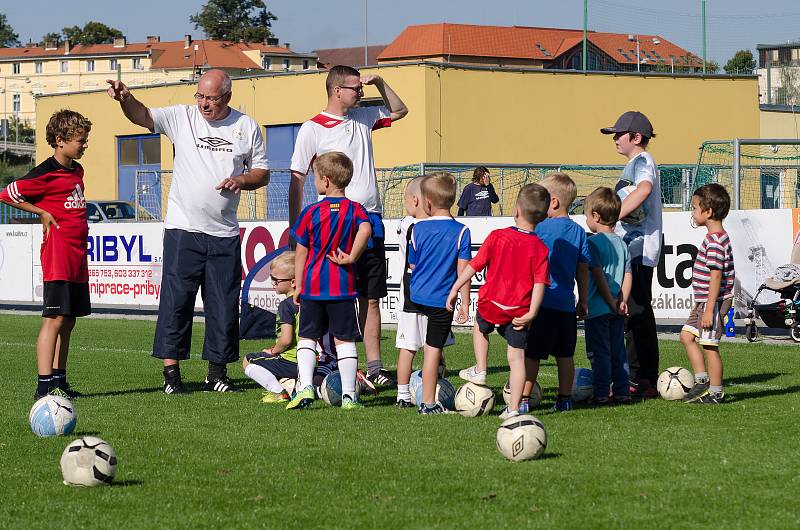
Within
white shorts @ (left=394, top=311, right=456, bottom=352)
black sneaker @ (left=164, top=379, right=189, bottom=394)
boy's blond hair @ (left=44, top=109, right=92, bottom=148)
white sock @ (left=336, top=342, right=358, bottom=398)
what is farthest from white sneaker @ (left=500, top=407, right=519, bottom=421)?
boy's blond hair @ (left=44, top=109, right=92, bottom=148)

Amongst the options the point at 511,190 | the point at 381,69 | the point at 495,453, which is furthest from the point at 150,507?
the point at 381,69

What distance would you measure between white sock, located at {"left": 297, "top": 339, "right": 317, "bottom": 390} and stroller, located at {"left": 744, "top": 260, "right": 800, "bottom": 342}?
7.30 metres

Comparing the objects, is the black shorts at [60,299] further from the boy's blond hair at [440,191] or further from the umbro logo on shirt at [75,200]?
the boy's blond hair at [440,191]

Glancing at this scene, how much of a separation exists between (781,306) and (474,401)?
7.29 m

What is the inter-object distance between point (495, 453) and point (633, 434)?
1.04m

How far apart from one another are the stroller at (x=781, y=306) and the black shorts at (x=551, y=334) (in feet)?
22.0

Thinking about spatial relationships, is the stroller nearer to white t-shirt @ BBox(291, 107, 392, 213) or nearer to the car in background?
white t-shirt @ BBox(291, 107, 392, 213)

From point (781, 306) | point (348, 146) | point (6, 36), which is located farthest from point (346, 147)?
point (6, 36)

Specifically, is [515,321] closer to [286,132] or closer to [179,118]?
[179,118]

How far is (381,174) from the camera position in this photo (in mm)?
23938

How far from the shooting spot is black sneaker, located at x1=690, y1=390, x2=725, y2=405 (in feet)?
29.0

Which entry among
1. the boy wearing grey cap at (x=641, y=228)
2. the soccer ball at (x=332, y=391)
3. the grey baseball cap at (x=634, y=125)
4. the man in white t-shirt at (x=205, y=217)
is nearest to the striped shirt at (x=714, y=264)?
the boy wearing grey cap at (x=641, y=228)

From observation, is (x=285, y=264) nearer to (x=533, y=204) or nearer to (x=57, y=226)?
(x=57, y=226)

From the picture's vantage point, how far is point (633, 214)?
8.90 metres
